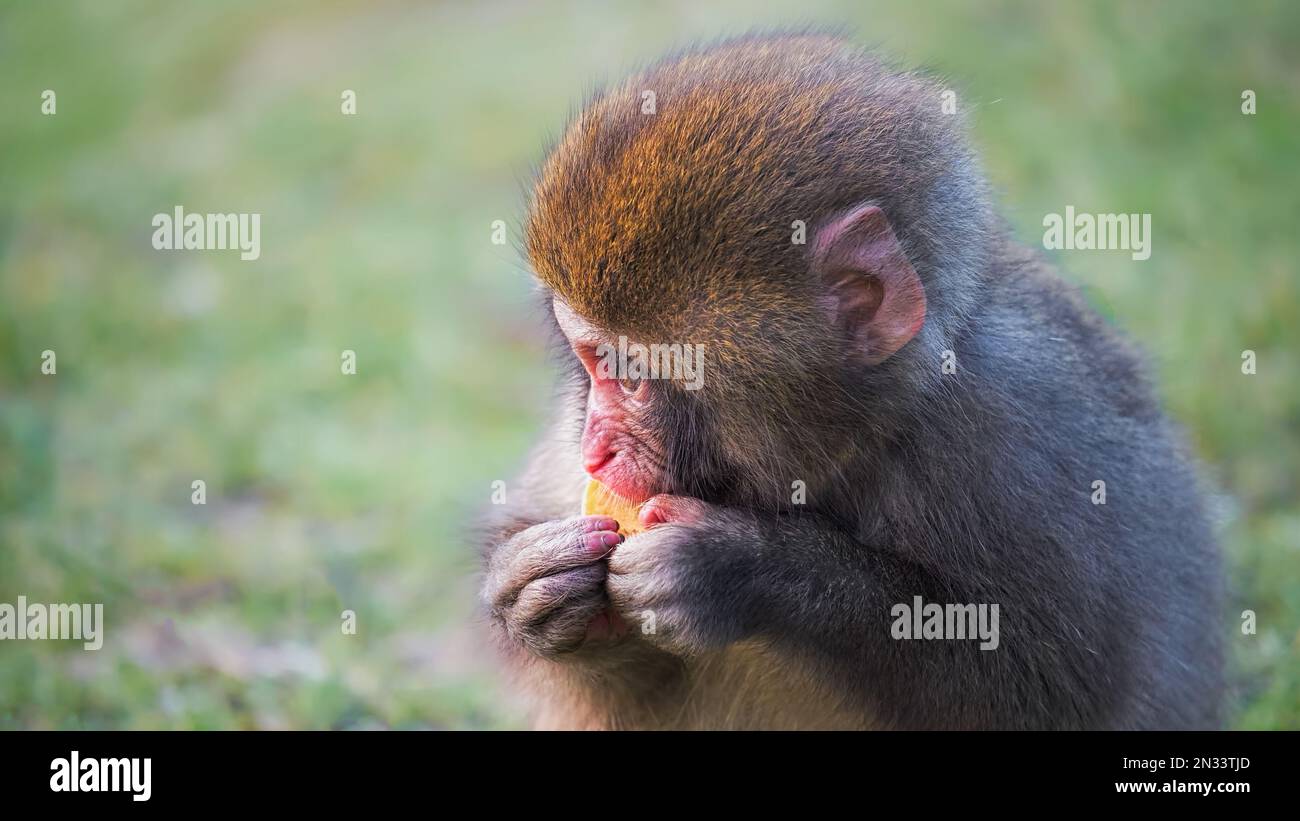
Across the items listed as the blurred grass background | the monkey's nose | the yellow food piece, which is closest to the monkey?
the monkey's nose

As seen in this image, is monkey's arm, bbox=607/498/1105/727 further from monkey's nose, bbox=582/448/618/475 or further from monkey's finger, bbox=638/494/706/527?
monkey's nose, bbox=582/448/618/475

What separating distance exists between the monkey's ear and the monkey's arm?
0.66 m

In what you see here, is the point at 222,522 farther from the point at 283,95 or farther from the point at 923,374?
the point at 283,95

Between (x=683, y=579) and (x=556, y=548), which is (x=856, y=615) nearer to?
(x=683, y=579)

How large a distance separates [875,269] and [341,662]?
3720 millimetres

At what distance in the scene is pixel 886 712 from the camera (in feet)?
15.4

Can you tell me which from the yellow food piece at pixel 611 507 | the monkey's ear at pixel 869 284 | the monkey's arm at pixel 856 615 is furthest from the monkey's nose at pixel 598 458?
the monkey's ear at pixel 869 284

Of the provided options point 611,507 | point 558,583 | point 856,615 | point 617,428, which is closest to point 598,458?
point 617,428

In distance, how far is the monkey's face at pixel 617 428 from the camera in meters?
4.41

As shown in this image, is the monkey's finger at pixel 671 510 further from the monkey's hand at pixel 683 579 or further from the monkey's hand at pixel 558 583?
the monkey's hand at pixel 558 583

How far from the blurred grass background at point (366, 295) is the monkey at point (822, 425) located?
87 cm

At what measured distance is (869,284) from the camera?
4.25 metres

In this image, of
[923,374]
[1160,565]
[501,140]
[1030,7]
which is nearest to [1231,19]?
[1030,7]

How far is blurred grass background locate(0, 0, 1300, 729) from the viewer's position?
680 centimetres
